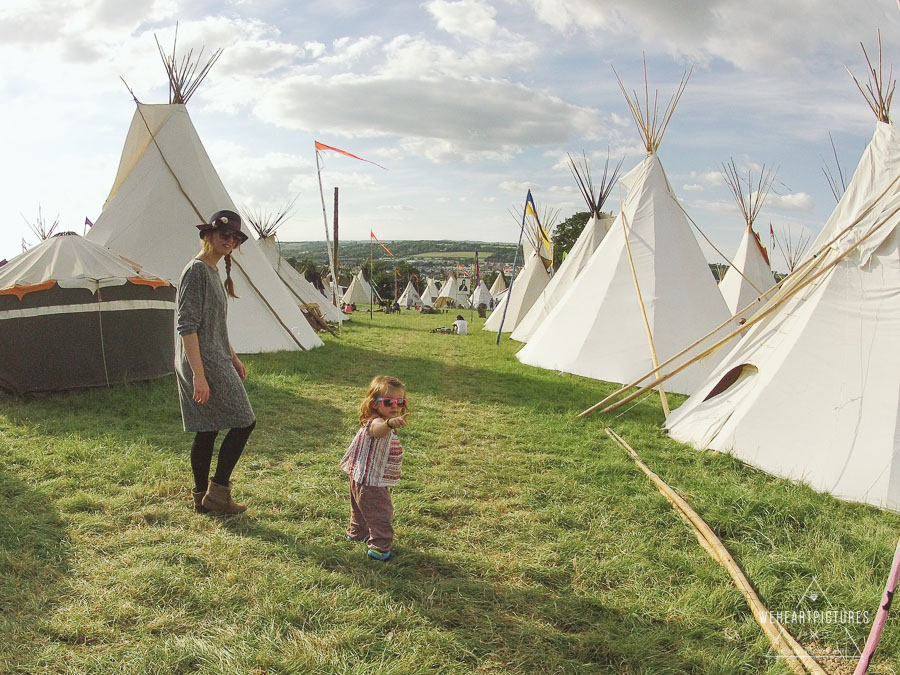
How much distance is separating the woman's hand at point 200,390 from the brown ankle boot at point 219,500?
478mm

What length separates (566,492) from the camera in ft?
11.5

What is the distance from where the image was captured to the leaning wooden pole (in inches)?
77.3

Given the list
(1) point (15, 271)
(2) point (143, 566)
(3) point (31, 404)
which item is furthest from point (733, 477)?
(1) point (15, 271)

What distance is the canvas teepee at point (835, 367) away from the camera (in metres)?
3.54

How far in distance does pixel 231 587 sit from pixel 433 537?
94 cm

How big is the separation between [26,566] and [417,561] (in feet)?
5.20

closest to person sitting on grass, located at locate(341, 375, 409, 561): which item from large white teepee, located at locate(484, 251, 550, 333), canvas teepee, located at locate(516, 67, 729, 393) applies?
canvas teepee, located at locate(516, 67, 729, 393)

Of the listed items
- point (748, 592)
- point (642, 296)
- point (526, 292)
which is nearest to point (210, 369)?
point (748, 592)

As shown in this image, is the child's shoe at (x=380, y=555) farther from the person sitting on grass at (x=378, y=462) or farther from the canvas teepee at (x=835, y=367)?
the canvas teepee at (x=835, y=367)

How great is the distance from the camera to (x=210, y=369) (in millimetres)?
2859

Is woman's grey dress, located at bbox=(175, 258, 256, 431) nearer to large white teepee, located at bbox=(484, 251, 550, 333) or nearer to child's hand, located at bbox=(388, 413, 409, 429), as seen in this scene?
child's hand, located at bbox=(388, 413, 409, 429)

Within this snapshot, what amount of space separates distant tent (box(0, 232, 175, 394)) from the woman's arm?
3288 millimetres

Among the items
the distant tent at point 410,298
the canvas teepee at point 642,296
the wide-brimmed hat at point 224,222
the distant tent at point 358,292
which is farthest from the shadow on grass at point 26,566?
the distant tent at point 410,298

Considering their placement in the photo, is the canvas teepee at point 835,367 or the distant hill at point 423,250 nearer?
the canvas teepee at point 835,367
